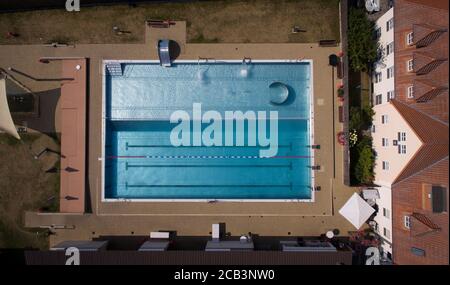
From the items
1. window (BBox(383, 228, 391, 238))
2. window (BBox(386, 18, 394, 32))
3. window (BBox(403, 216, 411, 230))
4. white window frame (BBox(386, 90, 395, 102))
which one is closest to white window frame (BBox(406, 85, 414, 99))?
white window frame (BBox(386, 90, 395, 102))

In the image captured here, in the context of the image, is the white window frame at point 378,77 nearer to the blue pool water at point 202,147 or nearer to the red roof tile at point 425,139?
the red roof tile at point 425,139

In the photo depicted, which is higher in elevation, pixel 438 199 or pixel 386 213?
pixel 438 199

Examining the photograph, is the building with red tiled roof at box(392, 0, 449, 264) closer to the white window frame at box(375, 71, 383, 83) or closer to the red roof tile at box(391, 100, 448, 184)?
the red roof tile at box(391, 100, 448, 184)

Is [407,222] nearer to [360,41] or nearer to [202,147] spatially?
[360,41]

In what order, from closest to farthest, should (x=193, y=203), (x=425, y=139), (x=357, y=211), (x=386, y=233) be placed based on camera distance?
1. (x=425, y=139)
2. (x=386, y=233)
3. (x=357, y=211)
4. (x=193, y=203)

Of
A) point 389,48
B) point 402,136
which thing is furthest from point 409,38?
point 402,136

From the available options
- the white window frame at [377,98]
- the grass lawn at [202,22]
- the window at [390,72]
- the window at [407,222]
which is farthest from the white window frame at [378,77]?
the window at [407,222]

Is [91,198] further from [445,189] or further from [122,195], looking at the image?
[445,189]
